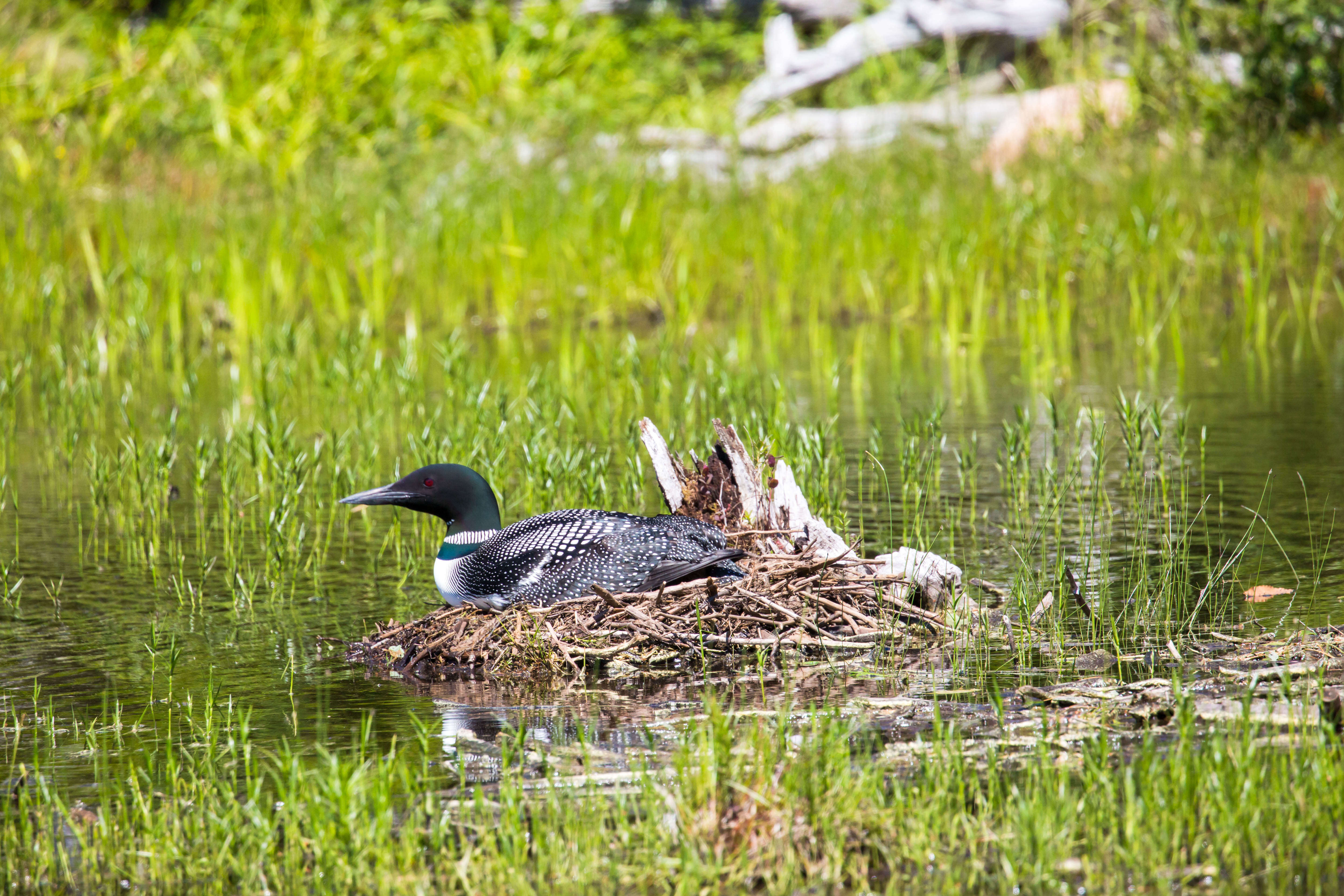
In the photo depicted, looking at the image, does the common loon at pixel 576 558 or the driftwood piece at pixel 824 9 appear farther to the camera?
the driftwood piece at pixel 824 9

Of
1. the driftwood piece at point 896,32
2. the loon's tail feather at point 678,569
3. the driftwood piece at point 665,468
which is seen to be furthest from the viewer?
the driftwood piece at point 896,32

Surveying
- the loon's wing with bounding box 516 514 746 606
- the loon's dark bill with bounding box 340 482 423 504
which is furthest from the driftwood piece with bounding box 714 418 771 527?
the loon's dark bill with bounding box 340 482 423 504

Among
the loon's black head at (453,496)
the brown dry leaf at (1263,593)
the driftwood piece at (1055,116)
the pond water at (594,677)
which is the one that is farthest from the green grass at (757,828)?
the driftwood piece at (1055,116)

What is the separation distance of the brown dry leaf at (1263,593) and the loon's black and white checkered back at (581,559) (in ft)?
6.18

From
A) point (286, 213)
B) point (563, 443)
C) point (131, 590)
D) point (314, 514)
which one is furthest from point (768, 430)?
point (286, 213)

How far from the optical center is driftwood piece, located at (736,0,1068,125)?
830 inches

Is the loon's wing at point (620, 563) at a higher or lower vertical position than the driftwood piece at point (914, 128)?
lower

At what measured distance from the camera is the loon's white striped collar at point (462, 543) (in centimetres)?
559

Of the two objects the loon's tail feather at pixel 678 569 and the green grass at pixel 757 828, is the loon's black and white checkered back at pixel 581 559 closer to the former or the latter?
the loon's tail feather at pixel 678 569

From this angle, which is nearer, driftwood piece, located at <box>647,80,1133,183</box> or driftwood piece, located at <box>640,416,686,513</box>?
driftwood piece, located at <box>640,416,686,513</box>

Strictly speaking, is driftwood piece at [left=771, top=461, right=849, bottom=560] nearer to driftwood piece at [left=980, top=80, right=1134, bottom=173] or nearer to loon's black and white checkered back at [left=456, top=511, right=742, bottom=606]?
loon's black and white checkered back at [left=456, top=511, right=742, bottom=606]

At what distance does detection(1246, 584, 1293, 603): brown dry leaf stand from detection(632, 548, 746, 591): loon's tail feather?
1898mm

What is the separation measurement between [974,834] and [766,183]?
12433mm

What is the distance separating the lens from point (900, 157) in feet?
50.2
